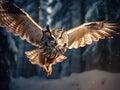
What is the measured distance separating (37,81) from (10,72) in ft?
0.82

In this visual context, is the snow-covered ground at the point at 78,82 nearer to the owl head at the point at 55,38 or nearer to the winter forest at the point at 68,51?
the winter forest at the point at 68,51

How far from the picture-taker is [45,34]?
2129 millimetres

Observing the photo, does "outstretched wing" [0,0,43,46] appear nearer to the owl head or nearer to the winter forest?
the owl head

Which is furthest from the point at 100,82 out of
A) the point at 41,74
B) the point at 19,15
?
the point at 19,15

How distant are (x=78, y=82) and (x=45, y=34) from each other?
2.70 ft

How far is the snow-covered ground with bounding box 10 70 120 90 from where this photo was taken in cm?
280

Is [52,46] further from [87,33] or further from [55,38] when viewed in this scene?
[87,33]

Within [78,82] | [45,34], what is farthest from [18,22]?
[78,82]

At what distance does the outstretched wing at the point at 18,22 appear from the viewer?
7.18 ft

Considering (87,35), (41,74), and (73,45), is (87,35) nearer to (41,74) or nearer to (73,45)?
(73,45)

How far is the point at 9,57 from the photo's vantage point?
2887mm

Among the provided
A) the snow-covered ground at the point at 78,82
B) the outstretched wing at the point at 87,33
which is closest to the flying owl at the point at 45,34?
the outstretched wing at the point at 87,33

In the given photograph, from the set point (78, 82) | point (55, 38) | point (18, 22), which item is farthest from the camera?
point (78, 82)

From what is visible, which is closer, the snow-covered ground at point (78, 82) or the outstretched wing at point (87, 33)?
the outstretched wing at point (87, 33)
